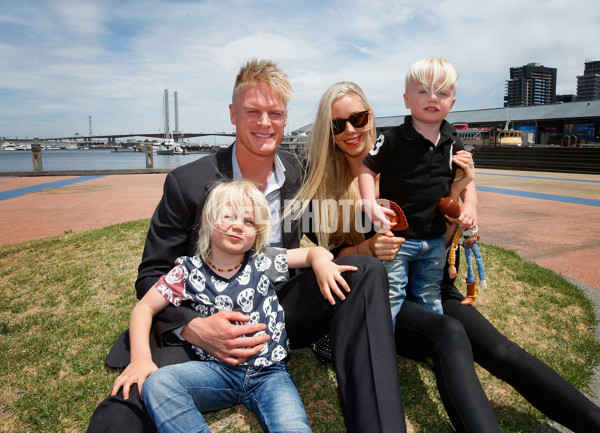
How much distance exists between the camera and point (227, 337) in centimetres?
176

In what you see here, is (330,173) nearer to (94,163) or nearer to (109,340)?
(109,340)

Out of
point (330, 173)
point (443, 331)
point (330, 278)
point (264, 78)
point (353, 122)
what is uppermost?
point (264, 78)

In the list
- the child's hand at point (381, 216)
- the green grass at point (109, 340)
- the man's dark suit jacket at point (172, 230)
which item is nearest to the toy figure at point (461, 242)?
the child's hand at point (381, 216)

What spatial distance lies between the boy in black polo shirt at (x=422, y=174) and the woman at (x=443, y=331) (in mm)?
118

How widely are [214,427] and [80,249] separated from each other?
12.5 ft

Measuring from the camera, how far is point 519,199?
9922 mm

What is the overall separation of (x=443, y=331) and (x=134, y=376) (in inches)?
55.3

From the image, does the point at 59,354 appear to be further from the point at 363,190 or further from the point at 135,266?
Result: the point at 363,190

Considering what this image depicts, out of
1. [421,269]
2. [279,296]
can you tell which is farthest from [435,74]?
[279,296]

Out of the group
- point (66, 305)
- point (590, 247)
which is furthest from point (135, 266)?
point (590, 247)

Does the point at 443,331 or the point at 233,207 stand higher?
the point at 233,207

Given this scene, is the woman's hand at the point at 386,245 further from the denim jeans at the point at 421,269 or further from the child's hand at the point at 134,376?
the child's hand at the point at 134,376

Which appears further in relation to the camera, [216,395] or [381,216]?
[381,216]

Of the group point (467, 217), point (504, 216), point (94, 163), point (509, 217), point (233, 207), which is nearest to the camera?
point (233, 207)
